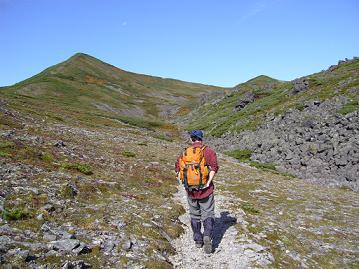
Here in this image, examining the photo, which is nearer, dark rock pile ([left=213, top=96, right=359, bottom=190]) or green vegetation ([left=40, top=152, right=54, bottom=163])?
green vegetation ([left=40, top=152, right=54, bottom=163])

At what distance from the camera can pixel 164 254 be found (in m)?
11.6

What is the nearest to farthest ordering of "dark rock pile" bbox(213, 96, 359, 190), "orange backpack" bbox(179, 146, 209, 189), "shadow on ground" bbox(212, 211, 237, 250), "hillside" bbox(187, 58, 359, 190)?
"orange backpack" bbox(179, 146, 209, 189), "shadow on ground" bbox(212, 211, 237, 250), "dark rock pile" bbox(213, 96, 359, 190), "hillside" bbox(187, 58, 359, 190)

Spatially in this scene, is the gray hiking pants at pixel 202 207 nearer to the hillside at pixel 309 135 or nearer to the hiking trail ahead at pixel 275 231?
the hiking trail ahead at pixel 275 231

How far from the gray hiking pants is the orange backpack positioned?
0.68 metres

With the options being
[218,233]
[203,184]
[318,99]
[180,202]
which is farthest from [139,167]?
[318,99]

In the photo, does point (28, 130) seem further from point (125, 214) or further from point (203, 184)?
point (203, 184)

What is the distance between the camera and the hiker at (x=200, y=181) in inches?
481

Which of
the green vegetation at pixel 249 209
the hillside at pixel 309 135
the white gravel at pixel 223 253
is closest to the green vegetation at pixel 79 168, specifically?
the white gravel at pixel 223 253

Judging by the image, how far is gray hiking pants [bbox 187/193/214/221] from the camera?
41.1ft

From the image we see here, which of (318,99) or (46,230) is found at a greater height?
(318,99)

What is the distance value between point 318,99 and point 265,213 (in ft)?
124

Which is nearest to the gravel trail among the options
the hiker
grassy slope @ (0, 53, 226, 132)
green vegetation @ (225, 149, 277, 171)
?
the hiker

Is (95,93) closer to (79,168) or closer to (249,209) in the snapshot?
(79,168)

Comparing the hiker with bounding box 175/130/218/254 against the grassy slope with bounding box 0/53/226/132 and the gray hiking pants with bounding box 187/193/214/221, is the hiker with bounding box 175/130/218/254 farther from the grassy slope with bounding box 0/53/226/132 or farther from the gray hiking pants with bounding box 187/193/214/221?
the grassy slope with bounding box 0/53/226/132
